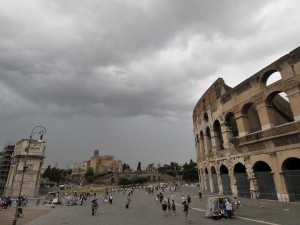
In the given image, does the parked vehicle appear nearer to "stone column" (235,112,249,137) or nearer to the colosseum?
the colosseum

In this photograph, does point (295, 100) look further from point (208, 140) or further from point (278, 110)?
point (208, 140)

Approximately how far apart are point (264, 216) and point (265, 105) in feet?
32.6

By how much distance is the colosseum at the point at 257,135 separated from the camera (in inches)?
711

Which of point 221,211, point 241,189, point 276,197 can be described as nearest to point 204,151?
point 241,189

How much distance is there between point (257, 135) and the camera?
816 inches

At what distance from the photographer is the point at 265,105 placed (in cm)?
2016

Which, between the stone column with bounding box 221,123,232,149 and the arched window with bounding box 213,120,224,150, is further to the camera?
the arched window with bounding box 213,120,224,150

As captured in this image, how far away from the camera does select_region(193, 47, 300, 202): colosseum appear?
1805cm

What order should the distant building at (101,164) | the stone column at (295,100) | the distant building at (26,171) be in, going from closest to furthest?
the stone column at (295,100) → the distant building at (26,171) → the distant building at (101,164)

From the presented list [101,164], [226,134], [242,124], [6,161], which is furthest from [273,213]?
[101,164]

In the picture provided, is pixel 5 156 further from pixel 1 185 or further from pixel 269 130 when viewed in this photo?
pixel 269 130

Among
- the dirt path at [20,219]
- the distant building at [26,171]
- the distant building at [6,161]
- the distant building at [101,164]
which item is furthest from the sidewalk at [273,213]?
the distant building at [101,164]

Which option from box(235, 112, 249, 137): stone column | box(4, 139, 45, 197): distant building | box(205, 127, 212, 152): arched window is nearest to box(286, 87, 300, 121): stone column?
box(235, 112, 249, 137): stone column

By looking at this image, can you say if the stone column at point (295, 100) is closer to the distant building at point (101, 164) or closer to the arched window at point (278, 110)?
the arched window at point (278, 110)
